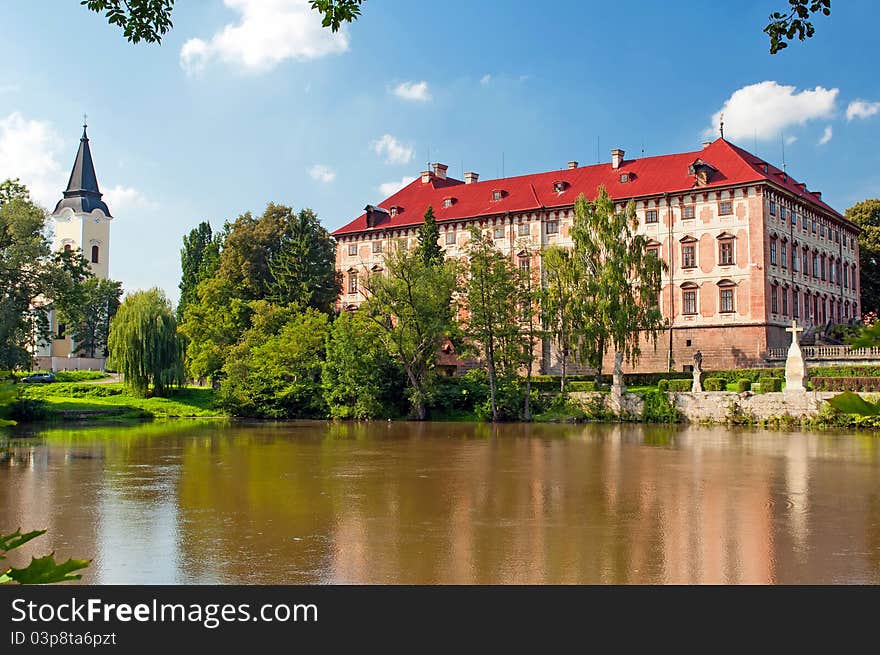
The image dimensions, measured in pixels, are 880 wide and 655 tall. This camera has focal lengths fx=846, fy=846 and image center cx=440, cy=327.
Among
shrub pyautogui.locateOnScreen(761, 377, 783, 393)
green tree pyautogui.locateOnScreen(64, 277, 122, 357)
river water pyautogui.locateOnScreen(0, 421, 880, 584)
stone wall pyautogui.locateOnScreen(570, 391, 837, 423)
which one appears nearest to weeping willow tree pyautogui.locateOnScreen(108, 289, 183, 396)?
river water pyautogui.locateOnScreen(0, 421, 880, 584)

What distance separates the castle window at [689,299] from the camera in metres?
53.1

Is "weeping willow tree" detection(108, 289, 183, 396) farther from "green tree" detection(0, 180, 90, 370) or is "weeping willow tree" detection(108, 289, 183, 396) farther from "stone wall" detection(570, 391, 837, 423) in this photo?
"stone wall" detection(570, 391, 837, 423)

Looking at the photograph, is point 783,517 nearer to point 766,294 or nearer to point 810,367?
point 810,367

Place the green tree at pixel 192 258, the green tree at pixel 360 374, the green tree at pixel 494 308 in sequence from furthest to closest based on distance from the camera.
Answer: the green tree at pixel 192 258 → the green tree at pixel 360 374 → the green tree at pixel 494 308

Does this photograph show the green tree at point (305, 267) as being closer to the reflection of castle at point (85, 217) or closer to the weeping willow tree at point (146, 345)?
the weeping willow tree at point (146, 345)

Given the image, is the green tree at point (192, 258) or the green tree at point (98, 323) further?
the green tree at point (98, 323)

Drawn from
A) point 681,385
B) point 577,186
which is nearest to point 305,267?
point 577,186

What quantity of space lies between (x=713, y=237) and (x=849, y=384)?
63.4ft

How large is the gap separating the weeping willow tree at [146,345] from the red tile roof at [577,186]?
2170 cm

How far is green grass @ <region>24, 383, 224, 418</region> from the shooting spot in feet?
150

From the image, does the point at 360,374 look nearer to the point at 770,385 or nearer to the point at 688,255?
the point at 770,385

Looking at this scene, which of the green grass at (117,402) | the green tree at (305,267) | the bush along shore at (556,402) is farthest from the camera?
the green tree at (305,267)

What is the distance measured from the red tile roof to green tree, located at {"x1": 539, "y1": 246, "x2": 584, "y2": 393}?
41.8 feet

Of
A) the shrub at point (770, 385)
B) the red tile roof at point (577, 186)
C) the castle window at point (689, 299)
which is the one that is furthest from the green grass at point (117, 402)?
the shrub at point (770, 385)
